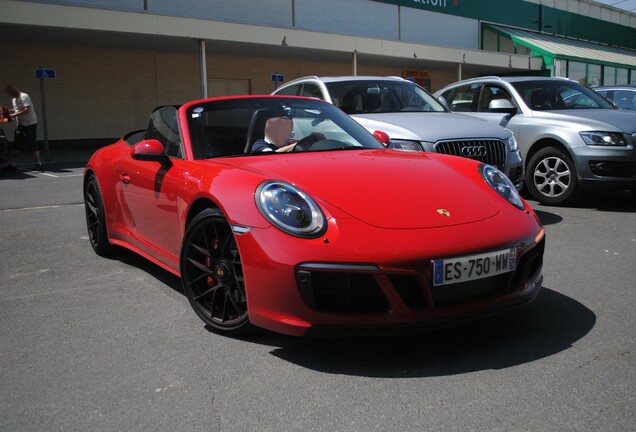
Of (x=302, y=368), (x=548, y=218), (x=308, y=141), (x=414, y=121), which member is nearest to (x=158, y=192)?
(x=308, y=141)

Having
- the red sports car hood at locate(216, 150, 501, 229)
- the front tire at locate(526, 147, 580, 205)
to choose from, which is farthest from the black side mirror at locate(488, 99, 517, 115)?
the red sports car hood at locate(216, 150, 501, 229)

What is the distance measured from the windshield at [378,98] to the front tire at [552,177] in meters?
1.34

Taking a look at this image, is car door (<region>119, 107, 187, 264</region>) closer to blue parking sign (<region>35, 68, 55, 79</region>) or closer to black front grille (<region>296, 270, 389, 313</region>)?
black front grille (<region>296, 270, 389, 313</region>)

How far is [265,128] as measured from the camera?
415 centimetres

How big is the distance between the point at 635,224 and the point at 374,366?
4.52 metres

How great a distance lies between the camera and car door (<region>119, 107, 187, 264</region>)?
147 inches

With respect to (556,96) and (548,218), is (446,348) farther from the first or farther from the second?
(556,96)

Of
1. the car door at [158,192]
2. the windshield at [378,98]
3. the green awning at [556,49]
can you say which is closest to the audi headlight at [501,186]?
the car door at [158,192]

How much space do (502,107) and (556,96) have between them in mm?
1083

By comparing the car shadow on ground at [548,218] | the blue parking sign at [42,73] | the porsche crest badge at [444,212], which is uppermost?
the blue parking sign at [42,73]

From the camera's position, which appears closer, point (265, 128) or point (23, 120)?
point (265, 128)

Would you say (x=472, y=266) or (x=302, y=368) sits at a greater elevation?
(x=472, y=266)

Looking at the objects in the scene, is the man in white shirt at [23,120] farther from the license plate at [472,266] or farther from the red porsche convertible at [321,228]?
the license plate at [472,266]

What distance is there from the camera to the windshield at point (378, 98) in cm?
721
